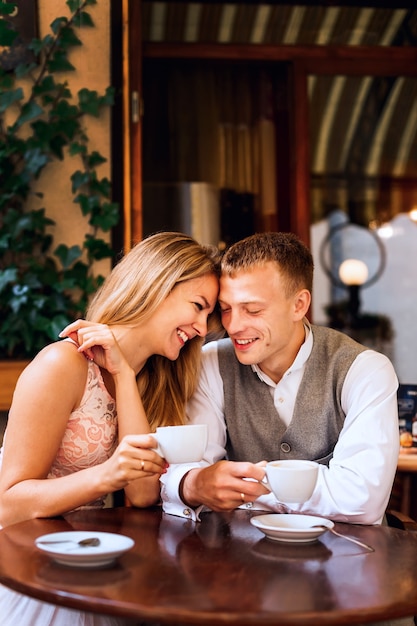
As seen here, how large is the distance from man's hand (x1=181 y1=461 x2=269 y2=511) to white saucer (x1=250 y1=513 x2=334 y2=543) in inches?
2.8

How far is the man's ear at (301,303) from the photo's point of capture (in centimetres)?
237

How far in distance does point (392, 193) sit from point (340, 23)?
1855mm

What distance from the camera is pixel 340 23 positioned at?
4.29 meters

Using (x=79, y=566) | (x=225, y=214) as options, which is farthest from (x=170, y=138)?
(x=79, y=566)

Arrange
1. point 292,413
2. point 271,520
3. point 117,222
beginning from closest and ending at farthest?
1. point 271,520
2. point 292,413
3. point 117,222

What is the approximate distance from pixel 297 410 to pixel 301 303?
32 cm

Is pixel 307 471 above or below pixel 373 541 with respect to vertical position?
above

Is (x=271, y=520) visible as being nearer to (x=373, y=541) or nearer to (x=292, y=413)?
(x=373, y=541)

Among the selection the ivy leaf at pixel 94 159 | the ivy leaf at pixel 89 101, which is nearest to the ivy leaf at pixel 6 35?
the ivy leaf at pixel 89 101

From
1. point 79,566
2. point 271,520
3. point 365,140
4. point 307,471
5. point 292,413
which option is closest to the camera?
point 79,566

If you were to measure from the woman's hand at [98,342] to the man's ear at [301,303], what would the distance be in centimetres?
52

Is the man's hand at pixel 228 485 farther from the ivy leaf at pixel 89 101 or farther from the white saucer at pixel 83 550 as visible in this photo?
the ivy leaf at pixel 89 101

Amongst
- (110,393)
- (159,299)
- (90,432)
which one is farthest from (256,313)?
(90,432)

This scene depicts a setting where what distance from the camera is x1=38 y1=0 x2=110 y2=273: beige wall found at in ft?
11.3
